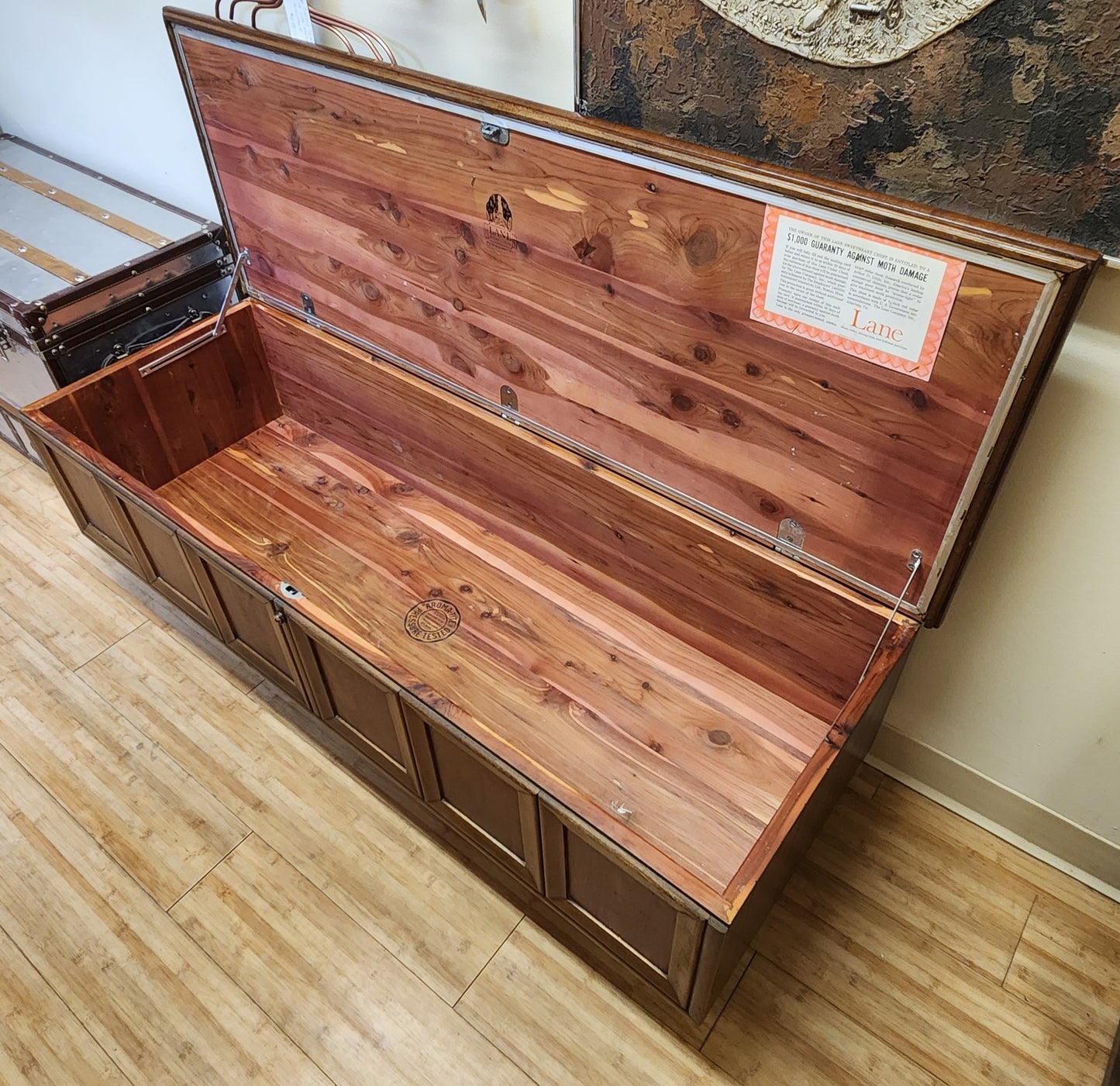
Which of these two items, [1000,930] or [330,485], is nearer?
[1000,930]

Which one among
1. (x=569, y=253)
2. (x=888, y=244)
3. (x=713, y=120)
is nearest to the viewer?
(x=888, y=244)

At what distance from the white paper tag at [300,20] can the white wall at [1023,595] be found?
47 millimetres

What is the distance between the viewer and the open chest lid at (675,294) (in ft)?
3.25

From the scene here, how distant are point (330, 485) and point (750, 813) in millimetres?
1120

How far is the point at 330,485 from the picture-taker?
1.91 meters

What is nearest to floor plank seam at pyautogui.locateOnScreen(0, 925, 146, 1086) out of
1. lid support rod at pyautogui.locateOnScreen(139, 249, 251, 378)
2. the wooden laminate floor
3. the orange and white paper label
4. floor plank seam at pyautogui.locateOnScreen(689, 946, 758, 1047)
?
the wooden laminate floor

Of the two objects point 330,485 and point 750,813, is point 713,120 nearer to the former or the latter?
point 750,813

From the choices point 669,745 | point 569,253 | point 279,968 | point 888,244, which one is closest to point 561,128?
point 569,253

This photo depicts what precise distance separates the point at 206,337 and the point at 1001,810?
1.85 meters

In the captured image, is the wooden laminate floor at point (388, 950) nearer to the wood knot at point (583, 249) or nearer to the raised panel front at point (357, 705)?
the raised panel front at point (357, 705)

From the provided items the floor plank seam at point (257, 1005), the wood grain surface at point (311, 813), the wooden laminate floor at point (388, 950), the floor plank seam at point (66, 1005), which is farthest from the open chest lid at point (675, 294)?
→ the floor plank seam at point (66, 1005)

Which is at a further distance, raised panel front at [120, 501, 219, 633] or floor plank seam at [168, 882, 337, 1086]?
raised panel front at [120, 501, 219, 633]

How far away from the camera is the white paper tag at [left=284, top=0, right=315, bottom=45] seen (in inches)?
57.1

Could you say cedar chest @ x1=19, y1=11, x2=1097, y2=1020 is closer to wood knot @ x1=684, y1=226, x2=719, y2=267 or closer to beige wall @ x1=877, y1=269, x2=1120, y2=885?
wood knot @ x1=684, y1=226, x2=719, y2=267
